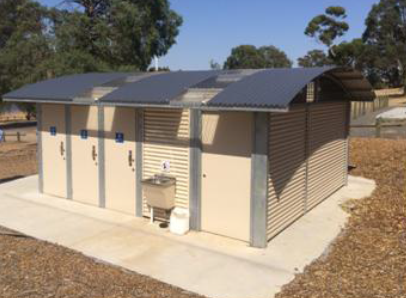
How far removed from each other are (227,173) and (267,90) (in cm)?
158

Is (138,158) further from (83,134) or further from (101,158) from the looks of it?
(83,134)

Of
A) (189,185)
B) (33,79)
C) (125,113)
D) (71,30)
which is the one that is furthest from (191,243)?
(71,30)

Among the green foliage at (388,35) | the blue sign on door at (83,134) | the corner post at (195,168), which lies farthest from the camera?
the green foliage at (388,35)

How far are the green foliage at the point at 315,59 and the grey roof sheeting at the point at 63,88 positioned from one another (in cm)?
5420

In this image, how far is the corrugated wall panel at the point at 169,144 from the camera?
738 centimetres

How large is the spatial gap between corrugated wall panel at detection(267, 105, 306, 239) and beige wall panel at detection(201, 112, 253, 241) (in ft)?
1.29

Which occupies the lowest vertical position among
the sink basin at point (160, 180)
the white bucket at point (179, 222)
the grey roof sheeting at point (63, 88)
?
the white bucket at point (179, 222)

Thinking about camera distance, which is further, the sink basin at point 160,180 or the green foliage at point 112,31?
the green foliage at point 112,31

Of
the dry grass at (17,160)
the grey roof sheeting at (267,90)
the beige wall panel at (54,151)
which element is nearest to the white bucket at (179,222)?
the grey roof sheeting at (267,90)

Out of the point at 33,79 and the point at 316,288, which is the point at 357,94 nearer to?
the point at 316,288

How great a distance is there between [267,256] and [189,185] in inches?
74.5

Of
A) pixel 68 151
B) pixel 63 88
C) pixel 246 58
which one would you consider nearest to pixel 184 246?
pixel 68 151

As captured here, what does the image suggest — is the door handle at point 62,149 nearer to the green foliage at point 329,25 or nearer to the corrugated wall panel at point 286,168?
the corrugated wall panel at point 286,168

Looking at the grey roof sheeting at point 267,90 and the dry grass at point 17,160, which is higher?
the grey roof sheeting at point 267,90
